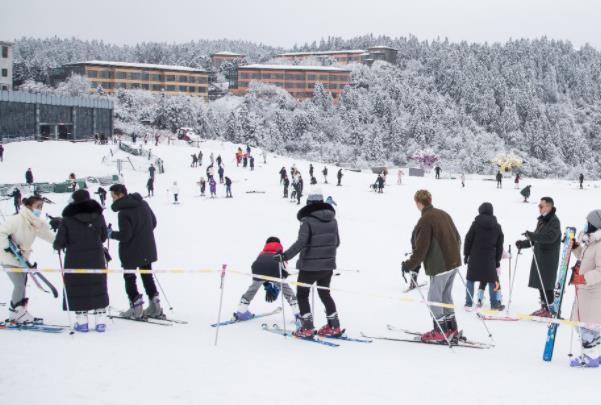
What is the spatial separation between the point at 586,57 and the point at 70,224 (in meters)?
201

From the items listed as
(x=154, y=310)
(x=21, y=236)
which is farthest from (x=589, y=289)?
(x=21, y=236)

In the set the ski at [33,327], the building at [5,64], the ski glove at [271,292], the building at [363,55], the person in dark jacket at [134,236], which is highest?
the building at [363,55]

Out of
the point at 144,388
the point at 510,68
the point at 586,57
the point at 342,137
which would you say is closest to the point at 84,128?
the point at 144,388

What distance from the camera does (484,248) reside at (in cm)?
820

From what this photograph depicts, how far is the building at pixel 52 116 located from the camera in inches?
1981

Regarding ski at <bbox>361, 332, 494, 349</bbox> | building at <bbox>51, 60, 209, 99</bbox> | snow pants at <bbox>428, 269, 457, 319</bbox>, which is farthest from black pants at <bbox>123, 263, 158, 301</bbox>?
building at <bbox>51, 60, 209, 99</bbox>

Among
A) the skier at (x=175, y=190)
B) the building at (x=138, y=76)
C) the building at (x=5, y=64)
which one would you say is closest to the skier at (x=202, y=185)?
the skier at (x=175, y=190)

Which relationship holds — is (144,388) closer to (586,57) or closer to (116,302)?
(116,302)

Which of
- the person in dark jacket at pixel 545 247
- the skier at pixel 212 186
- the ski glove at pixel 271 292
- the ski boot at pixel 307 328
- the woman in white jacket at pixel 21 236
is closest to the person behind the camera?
the ski boot at pixel 307 328

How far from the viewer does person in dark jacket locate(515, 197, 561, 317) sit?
7824 millimetres

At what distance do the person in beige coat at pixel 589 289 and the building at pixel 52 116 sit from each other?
50342mm

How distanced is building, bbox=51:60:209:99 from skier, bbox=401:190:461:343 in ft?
356

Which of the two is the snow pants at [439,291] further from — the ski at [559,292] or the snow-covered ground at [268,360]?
the ski at [559,292]

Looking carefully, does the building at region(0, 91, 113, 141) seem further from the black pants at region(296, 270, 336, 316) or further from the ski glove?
the black pants at region(296, 270, 336, 316)
